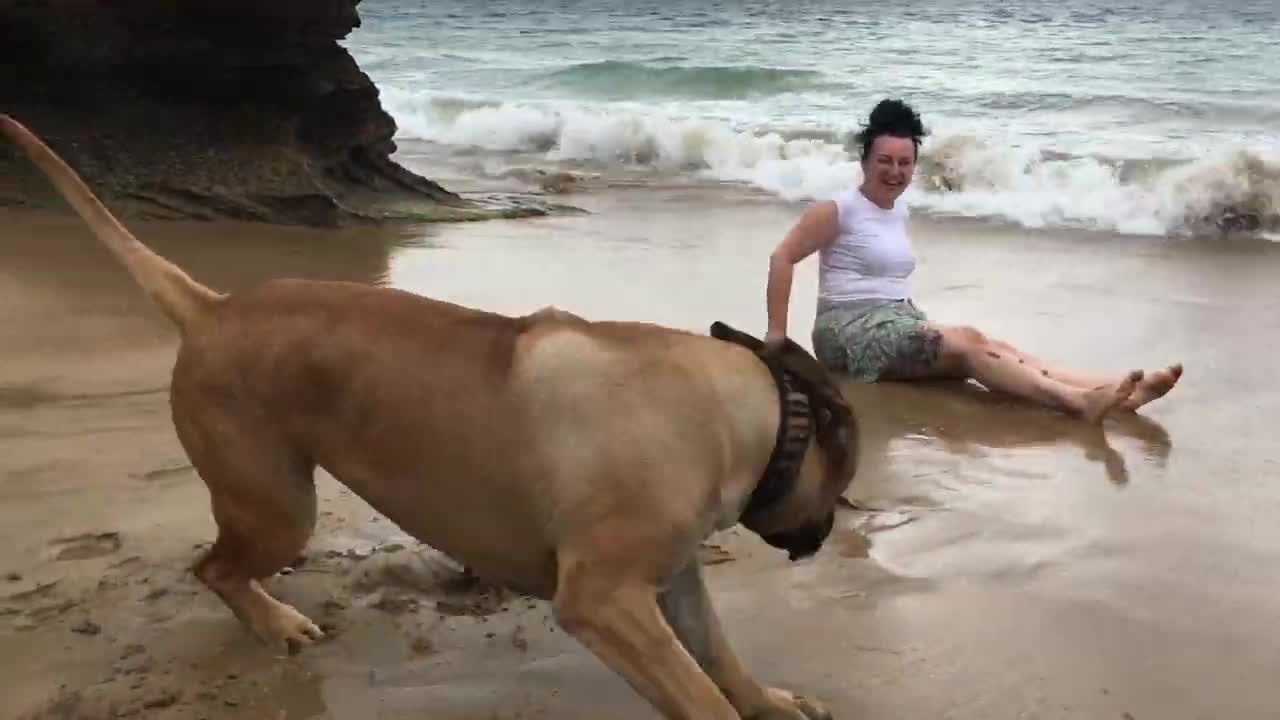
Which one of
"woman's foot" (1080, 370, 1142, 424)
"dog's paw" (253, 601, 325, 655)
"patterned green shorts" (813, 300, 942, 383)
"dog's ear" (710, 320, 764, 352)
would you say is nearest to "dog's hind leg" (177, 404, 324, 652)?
"dog's paw" (253, 601, 325, 655)

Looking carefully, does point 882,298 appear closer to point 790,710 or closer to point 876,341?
point 876,341

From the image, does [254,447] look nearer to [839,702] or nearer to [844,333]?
[839,702]

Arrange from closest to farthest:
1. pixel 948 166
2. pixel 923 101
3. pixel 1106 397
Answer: pixel 1106 397 → pixel 948 166 → pixel 923 101

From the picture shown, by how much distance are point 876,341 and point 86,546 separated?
3.44m

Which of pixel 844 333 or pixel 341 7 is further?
pixel 341 7

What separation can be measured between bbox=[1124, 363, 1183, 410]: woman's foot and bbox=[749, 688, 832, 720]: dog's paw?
2.88 metres

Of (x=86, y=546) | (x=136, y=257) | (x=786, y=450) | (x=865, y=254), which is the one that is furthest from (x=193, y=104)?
(x=786, y=450)

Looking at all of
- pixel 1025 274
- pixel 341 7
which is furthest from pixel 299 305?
pixel 341 7

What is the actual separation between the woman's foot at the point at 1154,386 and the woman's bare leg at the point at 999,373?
69mm

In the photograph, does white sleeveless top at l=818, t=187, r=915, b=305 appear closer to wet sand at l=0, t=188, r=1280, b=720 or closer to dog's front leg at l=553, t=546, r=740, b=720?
wet sand at l=0, t=188, r=1280, b=720

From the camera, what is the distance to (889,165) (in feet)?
19.4

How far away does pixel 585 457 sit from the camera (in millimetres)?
2746

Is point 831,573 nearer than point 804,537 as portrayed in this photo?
No

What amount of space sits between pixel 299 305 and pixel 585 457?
81 centimetres
